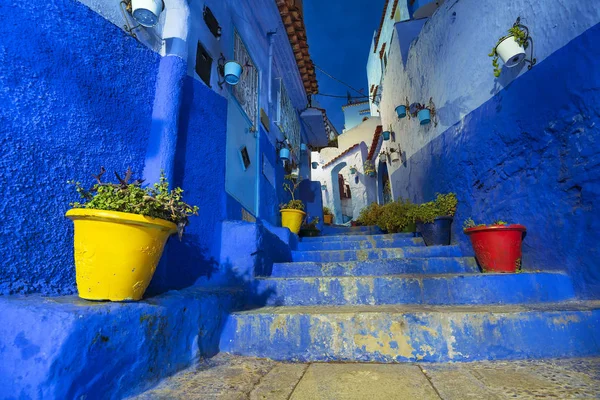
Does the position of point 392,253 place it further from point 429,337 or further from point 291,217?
point 291,217

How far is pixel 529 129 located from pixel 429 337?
2353mm

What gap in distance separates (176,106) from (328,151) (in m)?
17.1

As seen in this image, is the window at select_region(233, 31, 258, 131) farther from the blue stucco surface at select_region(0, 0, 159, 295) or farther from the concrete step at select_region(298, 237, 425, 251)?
the concrete step at select_region(298, 237, 425, 251)

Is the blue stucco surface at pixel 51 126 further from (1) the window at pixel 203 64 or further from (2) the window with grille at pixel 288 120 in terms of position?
(2) the window with grille at pixel 288 120

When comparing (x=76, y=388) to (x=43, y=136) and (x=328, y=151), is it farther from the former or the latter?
(x=328, y=151)

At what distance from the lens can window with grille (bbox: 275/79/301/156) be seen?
6.67m

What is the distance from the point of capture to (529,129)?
2869 mm

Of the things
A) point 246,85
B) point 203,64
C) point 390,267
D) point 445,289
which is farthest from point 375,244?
point 203,64

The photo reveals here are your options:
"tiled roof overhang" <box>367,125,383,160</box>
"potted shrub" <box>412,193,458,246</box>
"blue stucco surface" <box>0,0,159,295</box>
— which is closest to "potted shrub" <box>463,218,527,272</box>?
"potted shrub" <box>412,193,458,246</box>

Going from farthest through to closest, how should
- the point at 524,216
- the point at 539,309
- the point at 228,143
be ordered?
1. the point at 228,143
2. the point at 524,216
3. the point at 539,309

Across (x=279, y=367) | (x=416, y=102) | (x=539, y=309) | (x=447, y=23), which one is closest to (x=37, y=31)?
(x=279, y=367)

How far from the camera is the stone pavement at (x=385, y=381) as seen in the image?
4.38 feet

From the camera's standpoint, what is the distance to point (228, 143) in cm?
366

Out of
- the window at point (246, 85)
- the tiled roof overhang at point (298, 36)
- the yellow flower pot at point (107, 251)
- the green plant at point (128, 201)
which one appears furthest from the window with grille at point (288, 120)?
the yellow flower pot at point (107, 251)
